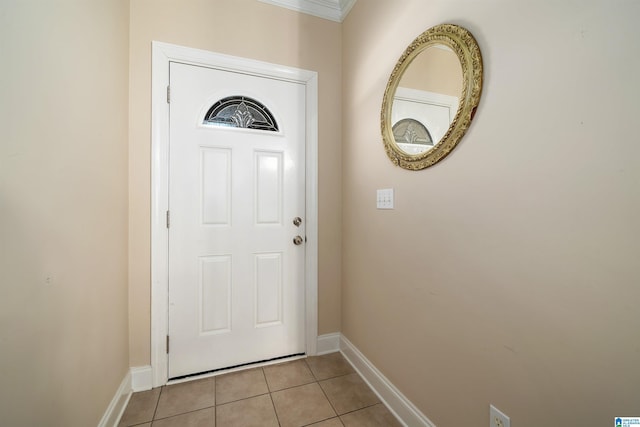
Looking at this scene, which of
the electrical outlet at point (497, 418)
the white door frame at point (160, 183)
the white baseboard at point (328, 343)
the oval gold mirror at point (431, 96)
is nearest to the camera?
the electrical outlet at point (497, 418)

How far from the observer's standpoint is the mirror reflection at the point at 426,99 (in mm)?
998

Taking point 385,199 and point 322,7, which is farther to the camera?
point 322,7

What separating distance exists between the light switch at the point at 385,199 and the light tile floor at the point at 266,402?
1.16 metres

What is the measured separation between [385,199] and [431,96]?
22.5 inches

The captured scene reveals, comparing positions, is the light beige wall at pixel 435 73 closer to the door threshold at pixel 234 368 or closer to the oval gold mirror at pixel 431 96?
the oval gold mirror at pixel 431 96

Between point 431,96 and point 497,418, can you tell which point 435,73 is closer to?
point 431,96

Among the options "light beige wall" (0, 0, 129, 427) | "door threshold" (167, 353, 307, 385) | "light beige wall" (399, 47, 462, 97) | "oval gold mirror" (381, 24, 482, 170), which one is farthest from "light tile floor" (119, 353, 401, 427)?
"light beige wall" (399, 47, 462, 97)

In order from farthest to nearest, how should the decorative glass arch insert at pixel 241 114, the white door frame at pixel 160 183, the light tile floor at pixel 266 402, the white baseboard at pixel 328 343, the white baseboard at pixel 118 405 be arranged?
the white baseboard at pixel 328 343 → the decorative glass arch insert at pixel 241 114 → the white door frame at pixel 160 183 → the light tile floor at pixel 266 402 → the white baseboard at pixel 118 405

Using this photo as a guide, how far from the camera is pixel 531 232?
2.46ft

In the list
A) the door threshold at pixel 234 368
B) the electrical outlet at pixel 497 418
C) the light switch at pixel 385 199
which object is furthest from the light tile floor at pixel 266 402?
the light switch at pixel 385 199

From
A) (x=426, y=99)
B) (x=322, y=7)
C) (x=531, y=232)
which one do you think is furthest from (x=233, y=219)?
(x=322, y=7)

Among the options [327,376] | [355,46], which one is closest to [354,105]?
[355,46]

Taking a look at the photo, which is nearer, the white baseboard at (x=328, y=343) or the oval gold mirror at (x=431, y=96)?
the oval gold mirror at (x=431, y=96)

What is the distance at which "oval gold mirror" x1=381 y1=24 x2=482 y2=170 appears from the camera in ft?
3.04
